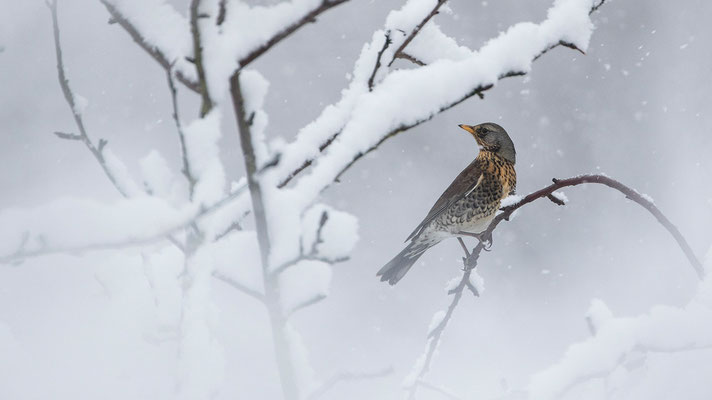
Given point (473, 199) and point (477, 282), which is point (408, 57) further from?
point (473, 199)

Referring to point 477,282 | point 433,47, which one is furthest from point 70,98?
point 477,282

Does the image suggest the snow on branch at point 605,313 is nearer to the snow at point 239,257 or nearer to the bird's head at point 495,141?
the snow at point 239,257

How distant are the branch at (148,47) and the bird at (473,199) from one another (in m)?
3.13

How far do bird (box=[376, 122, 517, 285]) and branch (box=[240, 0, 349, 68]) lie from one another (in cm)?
316

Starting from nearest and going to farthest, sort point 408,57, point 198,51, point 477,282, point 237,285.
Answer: point 198,51
point 237,285
point 408,57
point 477,282

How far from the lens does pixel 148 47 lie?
0.84 metres

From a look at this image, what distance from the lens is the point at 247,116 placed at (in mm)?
776

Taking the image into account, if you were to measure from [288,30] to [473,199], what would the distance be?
→ 3.32 m

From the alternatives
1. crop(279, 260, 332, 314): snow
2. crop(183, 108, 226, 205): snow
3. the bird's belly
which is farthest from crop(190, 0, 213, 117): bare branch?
the bird's belly

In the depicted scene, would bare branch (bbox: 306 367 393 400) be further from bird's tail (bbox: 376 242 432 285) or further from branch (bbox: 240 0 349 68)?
bird's tail (bbox: 376 242 432 285)

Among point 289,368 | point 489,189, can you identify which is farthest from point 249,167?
point 489,189

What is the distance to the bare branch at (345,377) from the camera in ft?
2.67

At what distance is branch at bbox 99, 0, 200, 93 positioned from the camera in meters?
0.82

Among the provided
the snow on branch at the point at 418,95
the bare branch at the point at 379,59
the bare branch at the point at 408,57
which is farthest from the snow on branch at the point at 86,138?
the bare branch at the point at 408,57
